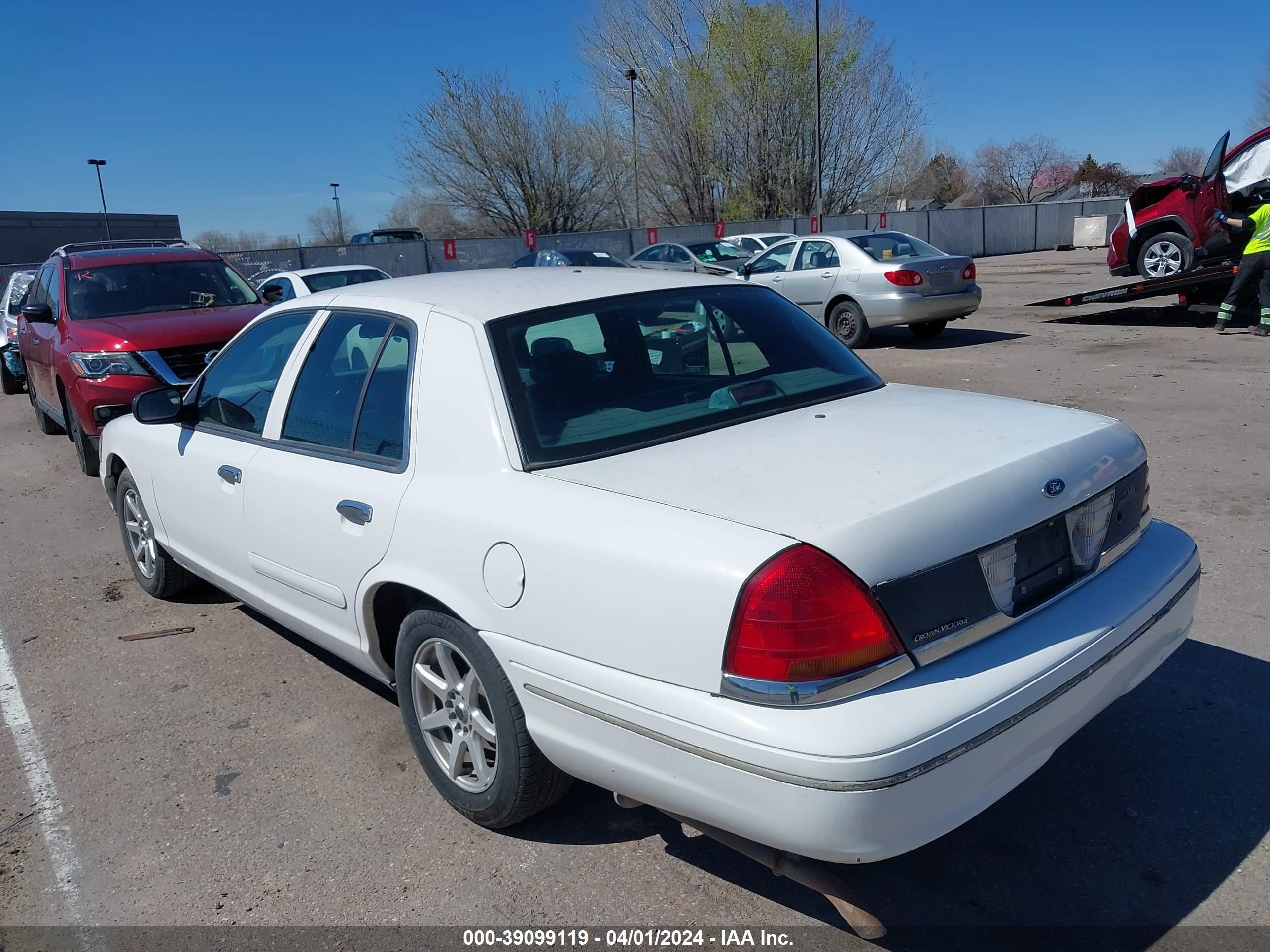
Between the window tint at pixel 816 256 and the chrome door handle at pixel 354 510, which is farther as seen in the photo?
the window tint at pixel 816 256

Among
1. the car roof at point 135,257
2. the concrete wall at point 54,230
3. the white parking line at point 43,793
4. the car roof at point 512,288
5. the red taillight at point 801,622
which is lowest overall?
the white parking line at point 43,793

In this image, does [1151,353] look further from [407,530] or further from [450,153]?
[450,153]

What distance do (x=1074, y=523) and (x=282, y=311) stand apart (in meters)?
3.10

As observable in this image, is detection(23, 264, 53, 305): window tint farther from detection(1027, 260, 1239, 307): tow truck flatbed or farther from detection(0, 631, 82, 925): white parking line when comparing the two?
detection(1027, 260, 1239, 307): tow truck flatbed

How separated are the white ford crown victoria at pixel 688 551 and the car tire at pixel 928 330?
35.8ft

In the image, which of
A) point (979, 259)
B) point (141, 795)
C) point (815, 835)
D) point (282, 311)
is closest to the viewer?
point (815, 835)

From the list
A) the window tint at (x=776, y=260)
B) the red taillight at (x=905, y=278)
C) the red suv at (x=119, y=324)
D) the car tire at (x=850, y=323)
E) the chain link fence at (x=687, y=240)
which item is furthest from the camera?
the chain link fence at (x=687, y=240)

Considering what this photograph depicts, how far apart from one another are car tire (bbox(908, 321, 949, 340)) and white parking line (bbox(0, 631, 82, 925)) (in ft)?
39.8

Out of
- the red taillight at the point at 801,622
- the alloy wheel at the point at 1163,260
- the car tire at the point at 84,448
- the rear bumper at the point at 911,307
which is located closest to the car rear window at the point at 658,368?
the red taillight at the point at 801,622

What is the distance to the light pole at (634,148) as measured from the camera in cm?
3916

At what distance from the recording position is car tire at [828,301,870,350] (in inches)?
537

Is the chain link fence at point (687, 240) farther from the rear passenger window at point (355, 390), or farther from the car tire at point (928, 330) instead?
the rear passenger window at point (355, 390)

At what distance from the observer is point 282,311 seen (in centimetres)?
416

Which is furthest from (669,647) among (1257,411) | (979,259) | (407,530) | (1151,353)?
(979,259)
